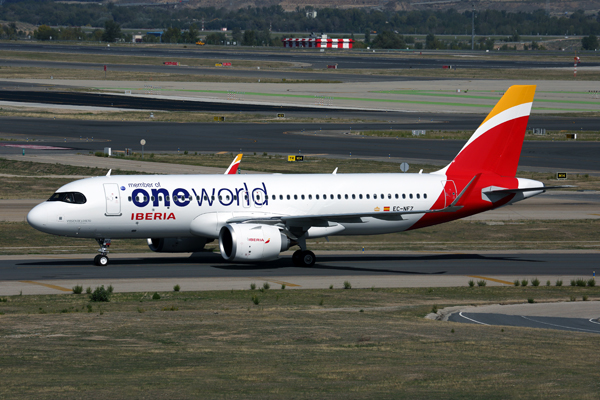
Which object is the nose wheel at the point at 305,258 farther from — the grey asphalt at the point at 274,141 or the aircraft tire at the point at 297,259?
the grey asphalt at the point at 274,141

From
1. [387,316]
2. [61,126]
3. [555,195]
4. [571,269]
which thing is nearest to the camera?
[387,316]

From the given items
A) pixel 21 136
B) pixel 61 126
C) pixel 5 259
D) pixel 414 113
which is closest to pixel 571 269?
pixel 5 259

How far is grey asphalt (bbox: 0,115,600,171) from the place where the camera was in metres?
88.0

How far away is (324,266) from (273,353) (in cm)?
2149

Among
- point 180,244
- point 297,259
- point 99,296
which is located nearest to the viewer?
point 99,296

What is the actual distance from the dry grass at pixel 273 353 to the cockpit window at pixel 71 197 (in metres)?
8.46

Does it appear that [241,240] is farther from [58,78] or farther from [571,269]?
[58,78]

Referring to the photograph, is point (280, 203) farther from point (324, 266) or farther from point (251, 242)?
point (324, 266)

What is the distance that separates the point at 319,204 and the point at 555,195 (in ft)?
106

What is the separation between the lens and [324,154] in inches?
3457

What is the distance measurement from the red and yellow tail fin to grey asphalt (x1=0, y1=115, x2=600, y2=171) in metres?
35.4

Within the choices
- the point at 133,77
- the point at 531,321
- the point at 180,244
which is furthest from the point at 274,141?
the point at 133,77

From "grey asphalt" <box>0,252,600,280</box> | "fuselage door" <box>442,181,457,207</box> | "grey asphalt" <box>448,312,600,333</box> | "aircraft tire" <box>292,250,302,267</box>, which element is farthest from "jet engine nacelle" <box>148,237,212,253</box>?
"grey asphalt" <box>448,312,600,333</box>

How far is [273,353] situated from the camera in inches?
855
